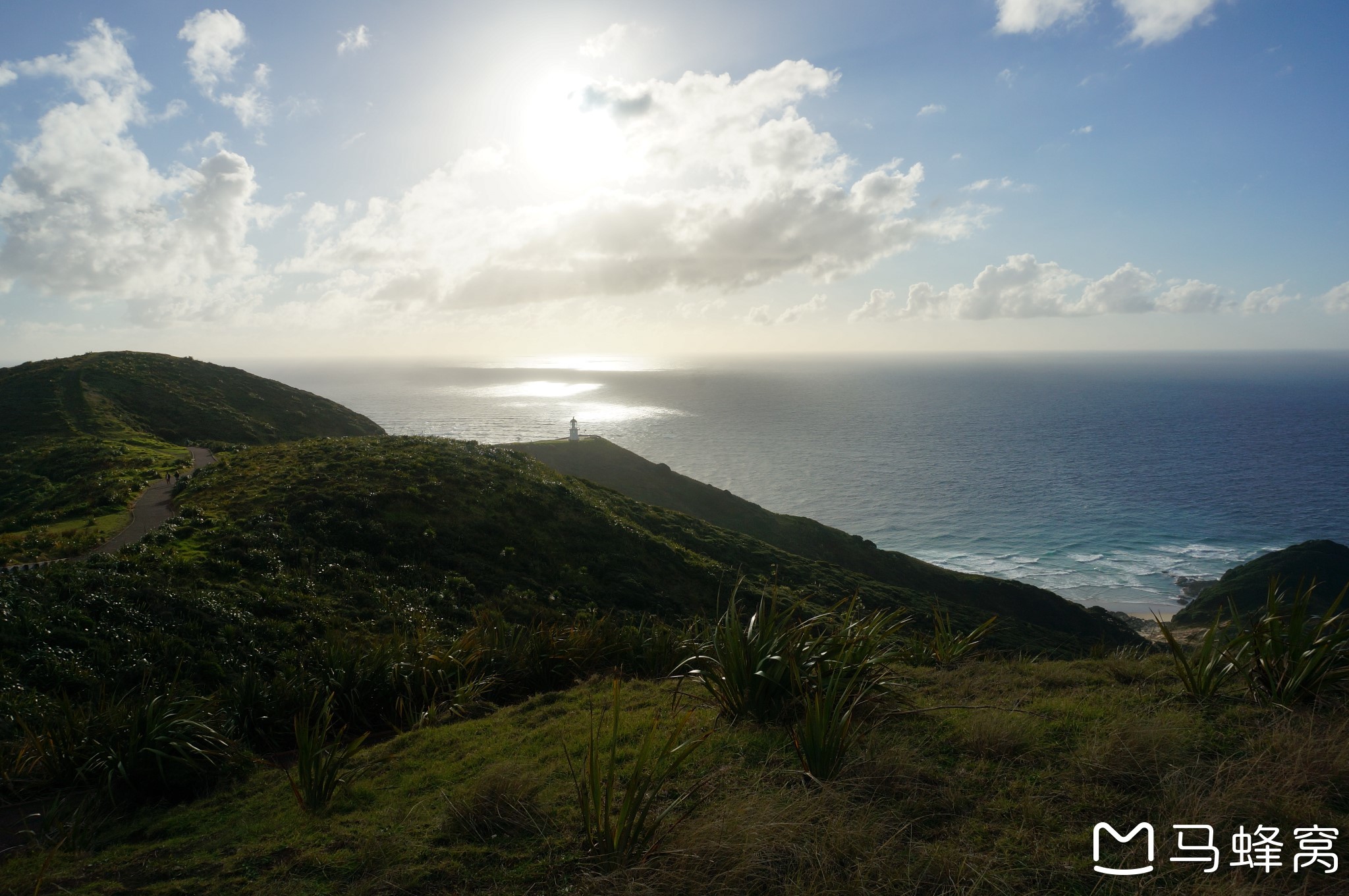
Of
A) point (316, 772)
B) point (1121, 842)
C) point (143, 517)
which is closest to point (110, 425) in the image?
point (143, 517)

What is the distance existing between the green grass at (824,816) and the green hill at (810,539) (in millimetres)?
30027

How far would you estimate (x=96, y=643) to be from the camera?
30.7 ft

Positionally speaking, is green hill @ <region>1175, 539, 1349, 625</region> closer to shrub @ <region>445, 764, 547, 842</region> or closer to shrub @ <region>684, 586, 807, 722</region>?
shrub @ <region>684, 586, 807, 722</region>

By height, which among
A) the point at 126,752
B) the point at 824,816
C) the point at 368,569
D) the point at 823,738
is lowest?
the point at 368,569

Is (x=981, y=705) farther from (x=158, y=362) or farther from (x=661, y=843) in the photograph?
(x=158, y=362)

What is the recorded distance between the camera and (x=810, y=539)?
40.1 m

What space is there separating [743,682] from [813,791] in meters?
1.65

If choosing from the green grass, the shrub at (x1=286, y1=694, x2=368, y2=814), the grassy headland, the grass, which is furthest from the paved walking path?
the grass

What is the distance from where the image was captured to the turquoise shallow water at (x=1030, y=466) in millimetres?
54781

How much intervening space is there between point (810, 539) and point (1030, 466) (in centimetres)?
5872

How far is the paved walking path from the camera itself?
13914 millimetres

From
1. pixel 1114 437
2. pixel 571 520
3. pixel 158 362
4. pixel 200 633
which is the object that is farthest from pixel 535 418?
pixel 200 633

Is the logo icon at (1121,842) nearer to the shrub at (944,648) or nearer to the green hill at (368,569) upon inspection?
the shrub at (944,648)

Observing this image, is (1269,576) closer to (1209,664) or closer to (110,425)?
(1209,664)
